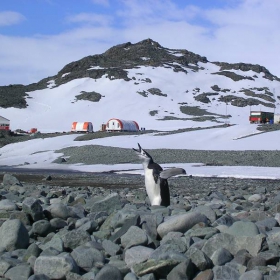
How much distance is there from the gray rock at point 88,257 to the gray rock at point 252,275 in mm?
1913

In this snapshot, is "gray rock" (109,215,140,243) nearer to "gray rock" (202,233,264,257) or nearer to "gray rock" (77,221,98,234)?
"gray rock" (77,221,98,234)

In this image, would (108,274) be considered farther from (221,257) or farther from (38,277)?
(221,257)

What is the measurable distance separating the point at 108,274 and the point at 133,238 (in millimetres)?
1234

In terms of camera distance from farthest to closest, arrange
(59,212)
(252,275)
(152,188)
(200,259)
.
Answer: (152,188) → (59,212) → (200,259) → (252,275)

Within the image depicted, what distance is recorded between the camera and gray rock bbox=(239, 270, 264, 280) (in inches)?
230

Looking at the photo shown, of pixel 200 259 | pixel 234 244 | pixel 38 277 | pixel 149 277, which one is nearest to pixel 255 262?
pixel 234 244

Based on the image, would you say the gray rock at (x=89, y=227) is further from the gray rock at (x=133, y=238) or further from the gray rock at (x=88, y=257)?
the gray rock at (x=88, y=257)

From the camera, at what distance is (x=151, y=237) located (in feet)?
25.4

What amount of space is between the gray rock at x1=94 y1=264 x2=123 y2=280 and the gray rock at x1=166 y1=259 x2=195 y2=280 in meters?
0.57

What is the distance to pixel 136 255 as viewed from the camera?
6934mm

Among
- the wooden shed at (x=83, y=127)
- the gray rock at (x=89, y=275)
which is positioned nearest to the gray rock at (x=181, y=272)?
the gray rock at (x=89, y=275)

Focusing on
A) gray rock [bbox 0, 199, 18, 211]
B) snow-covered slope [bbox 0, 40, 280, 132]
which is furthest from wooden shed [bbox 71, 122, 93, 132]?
gray rock [bbox 0, 199, 18, 211]

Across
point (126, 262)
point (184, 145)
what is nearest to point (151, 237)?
point (126, 262)

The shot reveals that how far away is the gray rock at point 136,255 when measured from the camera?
6.85 metres
